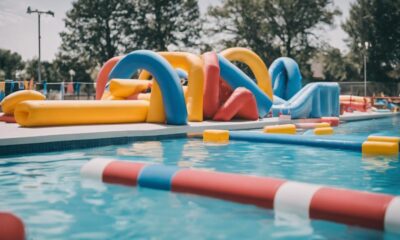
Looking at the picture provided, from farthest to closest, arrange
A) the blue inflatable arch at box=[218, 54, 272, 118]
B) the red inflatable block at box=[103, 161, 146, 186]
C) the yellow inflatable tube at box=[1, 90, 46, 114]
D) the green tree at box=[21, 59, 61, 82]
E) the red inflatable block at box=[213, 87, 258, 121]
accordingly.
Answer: the green tree at box=[21, 59, 61, 82]
the blue inflatable arch at box=[218, 54, 272, 118]
the red inflatable block at box=[213, 87, 258, 121]
the yellow inflatable tube at box=[1, 90, 46, 114]
the red inflatable block at box=[103, 161, 146, 186]

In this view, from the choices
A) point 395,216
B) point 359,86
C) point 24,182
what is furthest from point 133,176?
point 359,86

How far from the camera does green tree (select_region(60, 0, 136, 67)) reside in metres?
43.8

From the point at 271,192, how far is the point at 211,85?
29.4 ft

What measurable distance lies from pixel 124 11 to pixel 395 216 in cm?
4330

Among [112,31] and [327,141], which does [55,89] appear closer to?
[327,141]

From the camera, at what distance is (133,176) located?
16.5 feet

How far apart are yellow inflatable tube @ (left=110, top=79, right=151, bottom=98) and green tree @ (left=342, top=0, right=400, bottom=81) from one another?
30.6m

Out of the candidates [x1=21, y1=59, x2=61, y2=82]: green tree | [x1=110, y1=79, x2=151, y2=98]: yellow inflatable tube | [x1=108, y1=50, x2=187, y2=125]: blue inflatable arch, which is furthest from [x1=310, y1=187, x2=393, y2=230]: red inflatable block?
[x1=21, y1=59, x2=61, y2=82]: green tree

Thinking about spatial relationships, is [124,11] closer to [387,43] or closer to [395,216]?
[387,43]

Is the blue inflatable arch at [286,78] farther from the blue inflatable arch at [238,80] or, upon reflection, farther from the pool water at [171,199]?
the pool water at [171,199]

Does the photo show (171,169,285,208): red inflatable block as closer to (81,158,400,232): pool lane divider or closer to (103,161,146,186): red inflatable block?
(81,158,400,232): pool lane divider

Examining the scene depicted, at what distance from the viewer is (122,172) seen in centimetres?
517

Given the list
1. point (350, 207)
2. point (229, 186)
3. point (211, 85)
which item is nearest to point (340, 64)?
point (211, 85)

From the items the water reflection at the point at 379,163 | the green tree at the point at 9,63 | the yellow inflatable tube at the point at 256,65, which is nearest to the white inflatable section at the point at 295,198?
the water reflection at the point at 379,163
